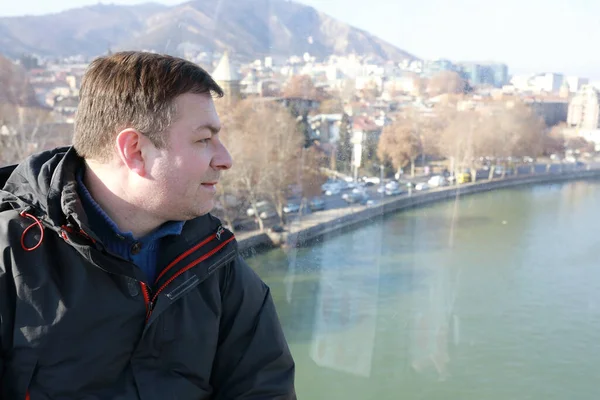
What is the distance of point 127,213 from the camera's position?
474 millimetres

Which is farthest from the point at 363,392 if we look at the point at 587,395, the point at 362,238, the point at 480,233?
the point at 480,233

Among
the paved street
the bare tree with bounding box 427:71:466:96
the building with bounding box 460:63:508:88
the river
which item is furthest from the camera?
the bare tree with bounding box 427:71:466:96

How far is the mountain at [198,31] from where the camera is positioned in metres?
5.59

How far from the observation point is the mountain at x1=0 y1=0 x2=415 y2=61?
18.3 ft

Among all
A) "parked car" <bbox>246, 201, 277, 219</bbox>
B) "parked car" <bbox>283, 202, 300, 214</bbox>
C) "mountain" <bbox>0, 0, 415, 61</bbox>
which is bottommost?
"parked car" <bbox>246, 201, 277, 219</bbox>

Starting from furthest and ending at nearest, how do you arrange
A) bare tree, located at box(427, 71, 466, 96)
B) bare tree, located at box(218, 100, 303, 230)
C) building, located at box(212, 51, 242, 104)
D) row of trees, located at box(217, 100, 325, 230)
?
building, located at box(212, 51, 242, 104)
bare tree, located at box(218, 100, 303, 230)
row of trees, located at box(217, 100, 325, 230)
bare tree, located at box(427, 71, 466, 96)

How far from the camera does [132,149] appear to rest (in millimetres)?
457

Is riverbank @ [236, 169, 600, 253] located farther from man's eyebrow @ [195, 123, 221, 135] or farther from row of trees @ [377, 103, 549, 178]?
man's eyebrow @ [195, 123, 221, 135]

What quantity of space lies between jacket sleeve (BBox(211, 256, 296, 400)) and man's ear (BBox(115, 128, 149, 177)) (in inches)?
4.4

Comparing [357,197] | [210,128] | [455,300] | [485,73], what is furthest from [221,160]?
[455,300]

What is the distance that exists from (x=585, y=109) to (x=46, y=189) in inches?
134

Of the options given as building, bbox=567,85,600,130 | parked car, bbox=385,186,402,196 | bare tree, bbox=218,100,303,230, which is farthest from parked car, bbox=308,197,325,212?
building, bbox=567,85,600,130

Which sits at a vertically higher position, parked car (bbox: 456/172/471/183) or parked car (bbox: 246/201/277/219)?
A: parked car (bbox: 456/172/471/183)

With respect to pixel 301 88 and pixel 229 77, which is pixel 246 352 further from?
pixel 229 77
